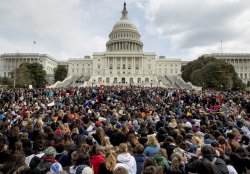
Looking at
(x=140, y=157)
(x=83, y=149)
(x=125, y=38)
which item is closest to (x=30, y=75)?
(x=125, y=38)

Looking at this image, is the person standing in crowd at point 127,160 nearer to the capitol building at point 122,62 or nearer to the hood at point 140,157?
the hood at point 140,157

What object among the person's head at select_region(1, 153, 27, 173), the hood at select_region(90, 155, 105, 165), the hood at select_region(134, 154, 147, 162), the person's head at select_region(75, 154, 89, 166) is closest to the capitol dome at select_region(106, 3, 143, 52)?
the hood at select_region(134, 154, 147, 162)

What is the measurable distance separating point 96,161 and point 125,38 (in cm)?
12477

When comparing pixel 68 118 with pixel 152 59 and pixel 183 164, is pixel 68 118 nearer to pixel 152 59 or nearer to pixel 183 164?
pixel 183 164

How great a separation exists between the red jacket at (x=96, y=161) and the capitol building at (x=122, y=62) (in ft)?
312

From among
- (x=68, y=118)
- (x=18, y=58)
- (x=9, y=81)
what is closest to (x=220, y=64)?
(x=9, y=81)

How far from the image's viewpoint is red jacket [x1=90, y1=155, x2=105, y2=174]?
6.27 meters

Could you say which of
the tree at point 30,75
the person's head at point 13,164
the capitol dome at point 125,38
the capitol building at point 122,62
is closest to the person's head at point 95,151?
the person's head at point 13,164

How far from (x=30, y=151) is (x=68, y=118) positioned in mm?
6706

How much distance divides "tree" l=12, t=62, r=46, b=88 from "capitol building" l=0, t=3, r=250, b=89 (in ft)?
76.5

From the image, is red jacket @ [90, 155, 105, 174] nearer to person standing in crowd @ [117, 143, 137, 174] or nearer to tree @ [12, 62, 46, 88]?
person standing in crowd @ [117, 143, 137, 174]

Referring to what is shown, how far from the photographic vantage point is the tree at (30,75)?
7450 centimetres

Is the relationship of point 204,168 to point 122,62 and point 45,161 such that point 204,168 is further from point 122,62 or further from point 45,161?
point 122,62

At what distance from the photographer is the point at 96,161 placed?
6.37 meters
